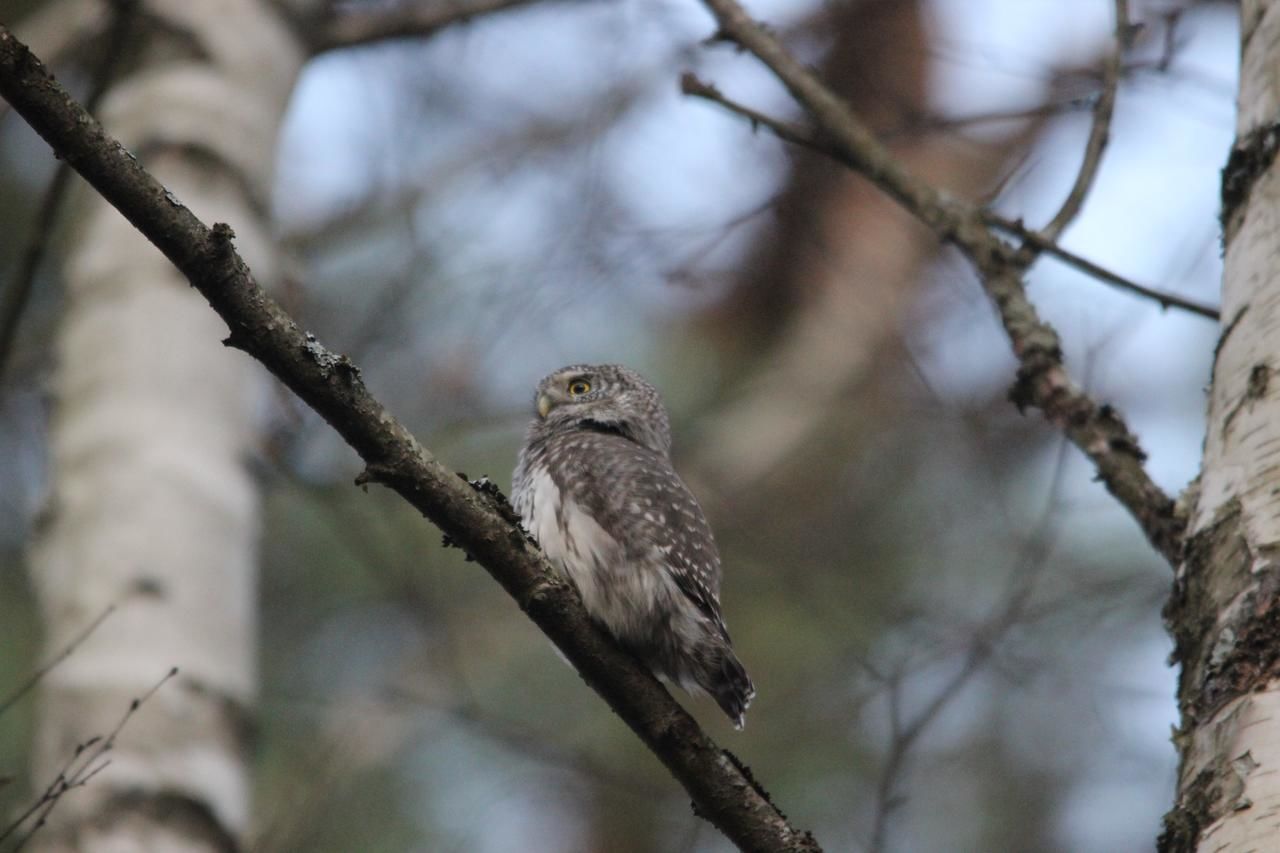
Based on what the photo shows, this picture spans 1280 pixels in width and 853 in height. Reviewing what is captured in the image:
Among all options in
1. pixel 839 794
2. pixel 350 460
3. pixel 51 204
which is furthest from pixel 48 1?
pixel 839 794

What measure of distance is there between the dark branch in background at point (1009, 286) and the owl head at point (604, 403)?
1.38 metres

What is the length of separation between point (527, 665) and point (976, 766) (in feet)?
9.88

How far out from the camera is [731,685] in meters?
3.96

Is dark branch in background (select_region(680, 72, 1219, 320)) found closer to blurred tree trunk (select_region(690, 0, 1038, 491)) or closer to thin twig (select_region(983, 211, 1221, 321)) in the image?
thin twig (select_region(983, 211, 1221, 321))

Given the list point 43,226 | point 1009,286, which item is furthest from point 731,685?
point 43,226

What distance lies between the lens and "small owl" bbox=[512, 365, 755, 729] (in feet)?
12.7

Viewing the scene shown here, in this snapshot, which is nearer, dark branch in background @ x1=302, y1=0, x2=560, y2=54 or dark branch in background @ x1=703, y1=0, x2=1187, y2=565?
dark branch in background @ x1=703, y1=0, x2=1187, y2=565

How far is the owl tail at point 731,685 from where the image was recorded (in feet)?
12.8

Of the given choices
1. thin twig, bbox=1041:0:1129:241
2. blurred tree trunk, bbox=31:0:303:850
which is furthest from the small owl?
thin twig, bbox=1041:0:1129:241

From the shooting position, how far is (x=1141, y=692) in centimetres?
536

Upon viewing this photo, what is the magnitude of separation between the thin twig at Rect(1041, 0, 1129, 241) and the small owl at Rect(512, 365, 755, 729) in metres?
1.41

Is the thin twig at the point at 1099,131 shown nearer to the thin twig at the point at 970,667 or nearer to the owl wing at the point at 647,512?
the thin twig at the point at 970,667

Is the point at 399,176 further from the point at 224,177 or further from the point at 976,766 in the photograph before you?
the point at 976,766

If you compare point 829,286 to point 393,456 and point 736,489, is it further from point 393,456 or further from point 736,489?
point 393,456
